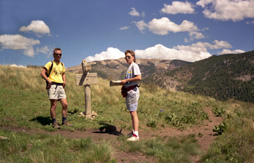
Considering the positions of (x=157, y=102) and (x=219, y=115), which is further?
(x=157, y=102)

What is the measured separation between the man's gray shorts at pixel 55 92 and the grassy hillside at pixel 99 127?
925 mm

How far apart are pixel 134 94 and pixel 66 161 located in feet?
6.94

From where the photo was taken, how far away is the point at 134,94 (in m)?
4.31

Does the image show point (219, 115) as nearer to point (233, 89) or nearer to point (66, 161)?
point (66, 161)

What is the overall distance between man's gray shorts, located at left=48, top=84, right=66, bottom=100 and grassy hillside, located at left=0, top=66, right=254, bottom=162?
3.04ft

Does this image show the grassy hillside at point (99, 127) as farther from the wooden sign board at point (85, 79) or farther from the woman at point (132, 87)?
the wooden sign board at point (85, 79)

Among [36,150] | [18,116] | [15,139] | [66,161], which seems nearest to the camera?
[66,161]

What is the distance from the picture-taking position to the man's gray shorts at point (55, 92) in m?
5.09

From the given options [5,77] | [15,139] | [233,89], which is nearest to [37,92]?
[5,77]

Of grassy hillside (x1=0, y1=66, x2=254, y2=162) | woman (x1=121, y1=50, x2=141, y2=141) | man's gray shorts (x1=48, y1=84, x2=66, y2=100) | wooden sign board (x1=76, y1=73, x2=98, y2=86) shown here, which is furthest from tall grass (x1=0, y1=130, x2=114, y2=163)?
wooden sign board (x1=76, y1=73, x2=98, y2=86)

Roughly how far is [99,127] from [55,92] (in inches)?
72.6

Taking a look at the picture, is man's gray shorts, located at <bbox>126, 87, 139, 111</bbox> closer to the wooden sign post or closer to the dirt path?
the dirt path

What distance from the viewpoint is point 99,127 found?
5949 mm

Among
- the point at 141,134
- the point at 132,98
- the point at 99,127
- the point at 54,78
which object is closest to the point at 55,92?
the point at 54,78
